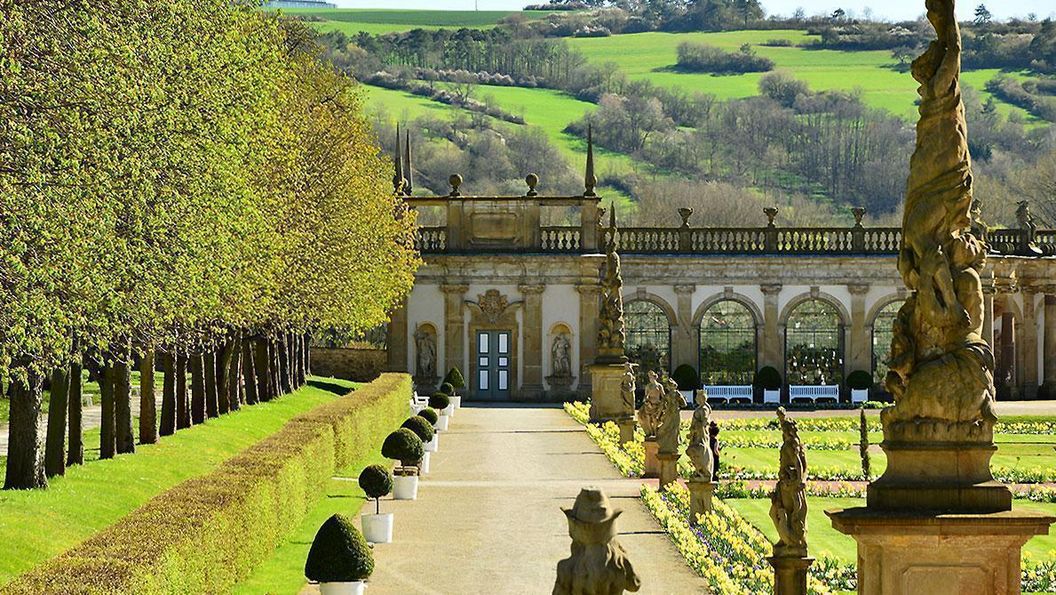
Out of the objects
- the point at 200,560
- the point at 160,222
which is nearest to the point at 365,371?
the point at 160,222

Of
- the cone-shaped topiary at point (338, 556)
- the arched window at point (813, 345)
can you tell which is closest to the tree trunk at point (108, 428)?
the cone-shaped topiary at point (338, 556)

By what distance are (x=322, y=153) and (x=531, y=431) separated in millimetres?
8904

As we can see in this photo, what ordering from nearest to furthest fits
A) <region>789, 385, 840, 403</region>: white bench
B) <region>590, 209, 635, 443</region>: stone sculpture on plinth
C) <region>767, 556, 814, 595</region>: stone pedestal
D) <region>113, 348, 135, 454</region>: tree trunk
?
1. <region>767, 556, 814, 595</region>: stone pedestal
2. <region>113, 348, 135, 454</region>: tree trunk
3. <region>590, 209, 635, 443</region>: stone sculpture on plinth
4. <region>789, 385, 840, 403</region>: white bench

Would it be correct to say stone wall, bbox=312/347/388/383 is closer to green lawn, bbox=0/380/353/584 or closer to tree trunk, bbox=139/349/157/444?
green lawn, bbox=0/380/353/584

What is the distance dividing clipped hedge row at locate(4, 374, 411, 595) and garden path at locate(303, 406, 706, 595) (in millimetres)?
1349

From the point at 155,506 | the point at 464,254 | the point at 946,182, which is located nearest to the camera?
the point at 946,182

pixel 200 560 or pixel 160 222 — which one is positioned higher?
pixel 160 222

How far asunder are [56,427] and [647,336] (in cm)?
3938

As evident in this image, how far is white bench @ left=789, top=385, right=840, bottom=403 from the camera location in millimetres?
61062

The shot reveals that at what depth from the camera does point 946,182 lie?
12.5 m

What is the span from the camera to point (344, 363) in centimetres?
6638

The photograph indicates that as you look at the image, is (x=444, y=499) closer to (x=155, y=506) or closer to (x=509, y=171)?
(x=155, y=506)

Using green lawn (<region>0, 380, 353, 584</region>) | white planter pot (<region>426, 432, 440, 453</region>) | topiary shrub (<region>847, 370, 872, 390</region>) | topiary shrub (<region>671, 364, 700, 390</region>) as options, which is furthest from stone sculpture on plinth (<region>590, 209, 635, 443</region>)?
topiary shrub (<region>847, 370, 872, 390</region>)

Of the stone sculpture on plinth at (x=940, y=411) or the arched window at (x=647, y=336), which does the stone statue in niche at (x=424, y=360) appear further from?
the stone sculpture on plinth at (x=940, y=411)
